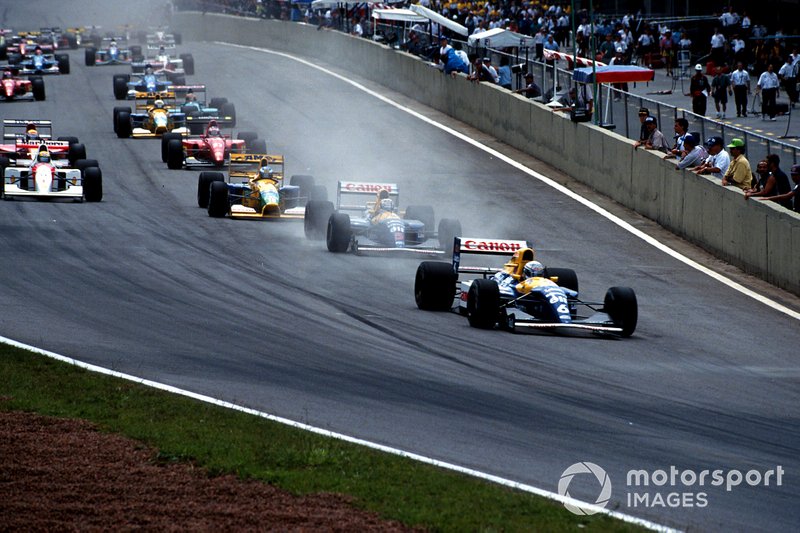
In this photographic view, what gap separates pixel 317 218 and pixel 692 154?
23.0 ft

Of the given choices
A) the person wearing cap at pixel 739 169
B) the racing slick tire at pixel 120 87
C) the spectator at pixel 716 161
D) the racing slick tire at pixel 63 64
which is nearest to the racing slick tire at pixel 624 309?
the person wearing cap at pixel 739 169

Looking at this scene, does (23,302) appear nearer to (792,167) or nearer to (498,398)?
(498,398)

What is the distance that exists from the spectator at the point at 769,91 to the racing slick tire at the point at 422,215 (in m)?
16.6

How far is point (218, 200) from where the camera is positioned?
2569cm

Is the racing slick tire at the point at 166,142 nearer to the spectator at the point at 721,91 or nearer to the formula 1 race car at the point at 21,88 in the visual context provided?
the formula 1 race car at the point at 21,88

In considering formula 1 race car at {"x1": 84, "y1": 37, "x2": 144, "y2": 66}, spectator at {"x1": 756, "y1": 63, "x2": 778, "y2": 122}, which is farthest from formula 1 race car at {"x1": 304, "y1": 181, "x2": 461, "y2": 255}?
formula 1 race car at {"x1": 84, "y1": 37, "x2": 144, "y2": 66}

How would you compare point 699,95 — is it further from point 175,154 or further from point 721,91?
point 175,154

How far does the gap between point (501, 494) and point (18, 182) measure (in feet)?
67.4

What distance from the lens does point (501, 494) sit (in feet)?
31.4

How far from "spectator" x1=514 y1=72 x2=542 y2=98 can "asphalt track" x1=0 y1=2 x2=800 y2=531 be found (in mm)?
4977

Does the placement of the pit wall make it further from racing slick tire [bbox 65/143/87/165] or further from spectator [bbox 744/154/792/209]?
racing slick tire [bbox 65/143/87/165]

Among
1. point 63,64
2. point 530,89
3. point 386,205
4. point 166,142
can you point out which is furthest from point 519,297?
point 63,64

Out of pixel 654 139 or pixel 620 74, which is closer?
pixel 654 139

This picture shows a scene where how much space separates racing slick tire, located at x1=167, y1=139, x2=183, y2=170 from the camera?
32125 mm
